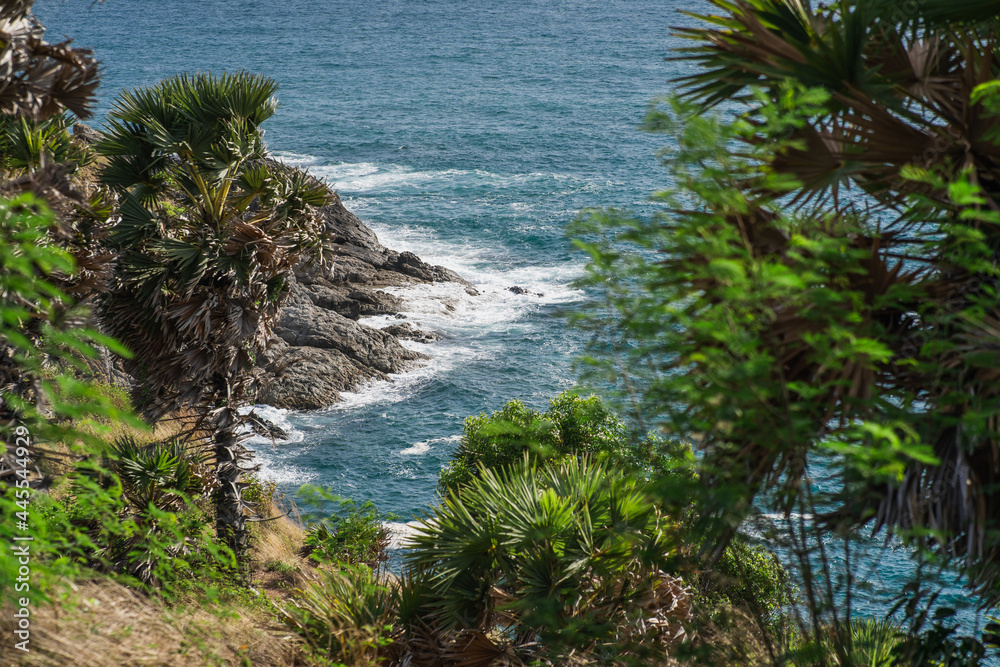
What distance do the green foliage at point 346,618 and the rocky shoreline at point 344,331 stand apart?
556 inches

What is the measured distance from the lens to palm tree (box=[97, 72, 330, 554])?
9.91m

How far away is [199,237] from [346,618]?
5635 mm

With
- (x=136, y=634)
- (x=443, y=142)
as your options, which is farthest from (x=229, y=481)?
(x=443, y=142)

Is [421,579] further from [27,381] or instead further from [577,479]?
[27,381]

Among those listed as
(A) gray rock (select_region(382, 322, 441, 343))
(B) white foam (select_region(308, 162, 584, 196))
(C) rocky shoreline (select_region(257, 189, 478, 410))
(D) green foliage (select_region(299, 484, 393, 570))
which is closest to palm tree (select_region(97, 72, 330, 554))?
(D) green foliage (select_region(299, 484, 393, 570))

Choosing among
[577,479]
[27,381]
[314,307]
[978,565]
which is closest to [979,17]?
[978,565]

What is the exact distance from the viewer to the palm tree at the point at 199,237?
9.91 m

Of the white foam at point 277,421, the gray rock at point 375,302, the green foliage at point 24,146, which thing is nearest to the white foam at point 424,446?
the white foam at point 277,421

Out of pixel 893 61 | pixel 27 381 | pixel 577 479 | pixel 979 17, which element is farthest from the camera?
pixel 27 381

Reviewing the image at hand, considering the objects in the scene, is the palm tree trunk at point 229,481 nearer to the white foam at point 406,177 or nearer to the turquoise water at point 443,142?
the turquoise water at point 443,142

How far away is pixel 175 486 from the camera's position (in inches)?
384

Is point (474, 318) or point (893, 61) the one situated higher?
point (893, 61)

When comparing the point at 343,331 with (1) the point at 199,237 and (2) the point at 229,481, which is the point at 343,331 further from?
(1) the point at 199,237

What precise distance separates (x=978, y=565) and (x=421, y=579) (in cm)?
495
